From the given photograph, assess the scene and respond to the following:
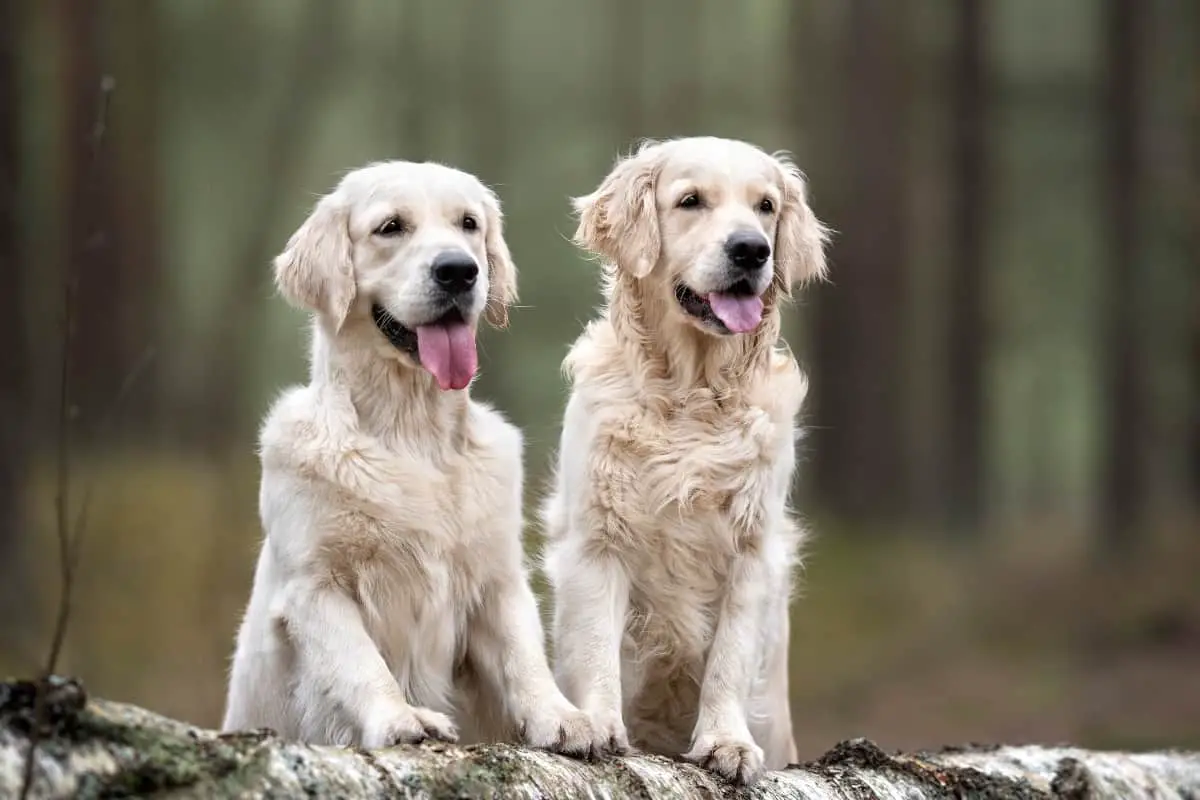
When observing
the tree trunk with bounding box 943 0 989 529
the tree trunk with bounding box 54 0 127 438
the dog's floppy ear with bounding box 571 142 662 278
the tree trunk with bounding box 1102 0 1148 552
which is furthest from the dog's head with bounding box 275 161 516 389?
the tree trunk with bounding box 1102 0 1148 552

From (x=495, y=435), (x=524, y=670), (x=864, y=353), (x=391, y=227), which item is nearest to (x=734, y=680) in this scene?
(x=524, y=670)

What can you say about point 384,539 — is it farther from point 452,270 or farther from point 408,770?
point 408,770

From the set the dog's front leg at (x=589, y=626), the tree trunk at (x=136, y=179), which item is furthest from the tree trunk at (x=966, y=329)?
the dog's front leg at (x=589, y=626)

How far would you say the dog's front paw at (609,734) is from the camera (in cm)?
389

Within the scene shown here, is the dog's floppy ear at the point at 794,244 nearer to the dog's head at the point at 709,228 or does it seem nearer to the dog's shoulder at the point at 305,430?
the dog's head at the point at 709,228

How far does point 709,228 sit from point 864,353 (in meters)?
9.52

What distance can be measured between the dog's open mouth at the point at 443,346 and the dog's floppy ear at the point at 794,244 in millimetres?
1110

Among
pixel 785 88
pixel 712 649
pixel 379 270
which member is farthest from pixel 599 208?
pixel 785 88

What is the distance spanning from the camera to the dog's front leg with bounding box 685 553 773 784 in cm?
410

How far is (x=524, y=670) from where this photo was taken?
13.5 ft

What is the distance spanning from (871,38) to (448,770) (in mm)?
12853

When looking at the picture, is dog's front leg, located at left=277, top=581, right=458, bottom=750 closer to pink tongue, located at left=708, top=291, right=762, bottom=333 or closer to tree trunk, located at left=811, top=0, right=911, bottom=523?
pink tongue, located at left=708, top=291, right=762, bottom=333

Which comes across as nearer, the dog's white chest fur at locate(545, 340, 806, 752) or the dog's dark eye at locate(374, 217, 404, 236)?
the dog's dark eye at locate(374, 217, 404, 236)

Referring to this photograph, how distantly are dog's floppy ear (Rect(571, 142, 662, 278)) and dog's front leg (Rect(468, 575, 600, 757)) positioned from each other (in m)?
1.10
